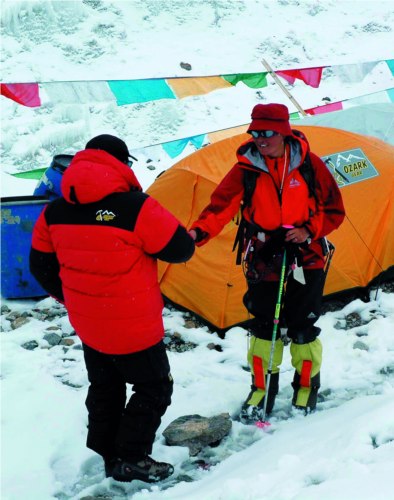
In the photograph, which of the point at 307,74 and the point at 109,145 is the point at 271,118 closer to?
the point at 109,145

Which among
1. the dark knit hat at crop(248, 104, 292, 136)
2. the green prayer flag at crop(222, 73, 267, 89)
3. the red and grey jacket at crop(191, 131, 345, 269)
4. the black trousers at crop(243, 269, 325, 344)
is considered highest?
the dark knit hat at crop(248, 104, 292, 136)

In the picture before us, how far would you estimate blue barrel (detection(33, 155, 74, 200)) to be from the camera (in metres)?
5.93

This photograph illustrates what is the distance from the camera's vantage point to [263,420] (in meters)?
3.68

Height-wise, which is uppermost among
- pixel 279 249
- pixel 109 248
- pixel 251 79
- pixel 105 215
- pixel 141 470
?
pixel 105 215

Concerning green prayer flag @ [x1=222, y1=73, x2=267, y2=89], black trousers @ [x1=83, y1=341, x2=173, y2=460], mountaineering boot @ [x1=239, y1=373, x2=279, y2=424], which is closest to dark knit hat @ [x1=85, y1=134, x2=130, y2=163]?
black trousers @ [x1=83, y1=341, x2=173, y2=460]

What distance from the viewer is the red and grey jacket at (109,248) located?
2.73 meters

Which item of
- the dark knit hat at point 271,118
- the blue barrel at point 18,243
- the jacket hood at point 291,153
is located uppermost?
the dark knit hat at point 271,118

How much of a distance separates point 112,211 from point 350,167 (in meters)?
3.42

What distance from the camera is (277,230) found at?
344 centimetres

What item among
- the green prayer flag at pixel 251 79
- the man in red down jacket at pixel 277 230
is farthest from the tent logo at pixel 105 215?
the green prayer flag at pixel 251 79

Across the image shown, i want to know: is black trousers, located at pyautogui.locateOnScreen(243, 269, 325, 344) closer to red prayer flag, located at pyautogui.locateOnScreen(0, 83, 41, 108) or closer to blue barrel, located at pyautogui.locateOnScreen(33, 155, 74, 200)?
blue barrel, located at pyautogui.locateOnScreen(33, 155, 74, 200)

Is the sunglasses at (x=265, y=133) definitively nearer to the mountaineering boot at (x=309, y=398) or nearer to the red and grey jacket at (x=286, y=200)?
the red and grey jacket at (x=286, y=200)

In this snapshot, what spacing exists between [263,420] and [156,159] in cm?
1165

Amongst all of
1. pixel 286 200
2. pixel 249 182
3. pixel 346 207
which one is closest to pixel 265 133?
pixel 249 182
